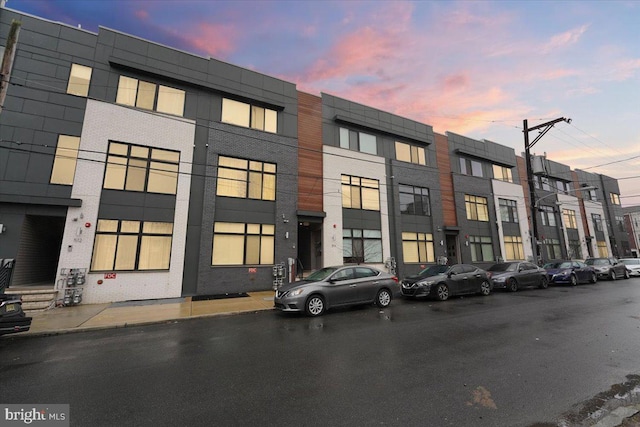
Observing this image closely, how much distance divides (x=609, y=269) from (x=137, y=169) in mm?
31452

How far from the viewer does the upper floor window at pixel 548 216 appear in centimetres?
3025

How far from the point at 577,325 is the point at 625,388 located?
4458 mm

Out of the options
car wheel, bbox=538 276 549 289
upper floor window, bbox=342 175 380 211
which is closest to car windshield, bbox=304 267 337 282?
upper floor window, bbox=342 175 380 211

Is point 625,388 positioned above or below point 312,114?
below

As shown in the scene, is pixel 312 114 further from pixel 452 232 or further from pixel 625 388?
pixel 625 388

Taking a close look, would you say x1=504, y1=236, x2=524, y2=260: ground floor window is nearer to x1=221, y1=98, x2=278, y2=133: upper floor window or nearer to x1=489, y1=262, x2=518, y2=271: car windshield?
x1=489, y1=262, x2=518, y2=271: car windshield

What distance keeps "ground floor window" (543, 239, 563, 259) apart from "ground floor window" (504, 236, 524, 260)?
5.21m

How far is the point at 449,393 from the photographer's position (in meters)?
3.90

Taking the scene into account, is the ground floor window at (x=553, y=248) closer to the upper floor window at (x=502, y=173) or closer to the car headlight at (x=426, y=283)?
the upper floor window at (x=502, y=173)

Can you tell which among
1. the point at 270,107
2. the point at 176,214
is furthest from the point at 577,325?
the point at 270,107

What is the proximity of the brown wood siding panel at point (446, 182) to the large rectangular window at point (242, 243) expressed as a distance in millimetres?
14956

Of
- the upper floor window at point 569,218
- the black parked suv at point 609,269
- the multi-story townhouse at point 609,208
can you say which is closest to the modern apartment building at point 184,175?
the black parked suv at point 609,269

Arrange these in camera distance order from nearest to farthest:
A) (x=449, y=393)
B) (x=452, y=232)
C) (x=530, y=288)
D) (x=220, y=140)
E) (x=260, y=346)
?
(x=449, y=393) < (x=260, y=346) < (x=220, y=140) < (x=530, y=288) < (x=452, y=232)

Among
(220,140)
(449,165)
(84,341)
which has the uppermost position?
(449,165)
